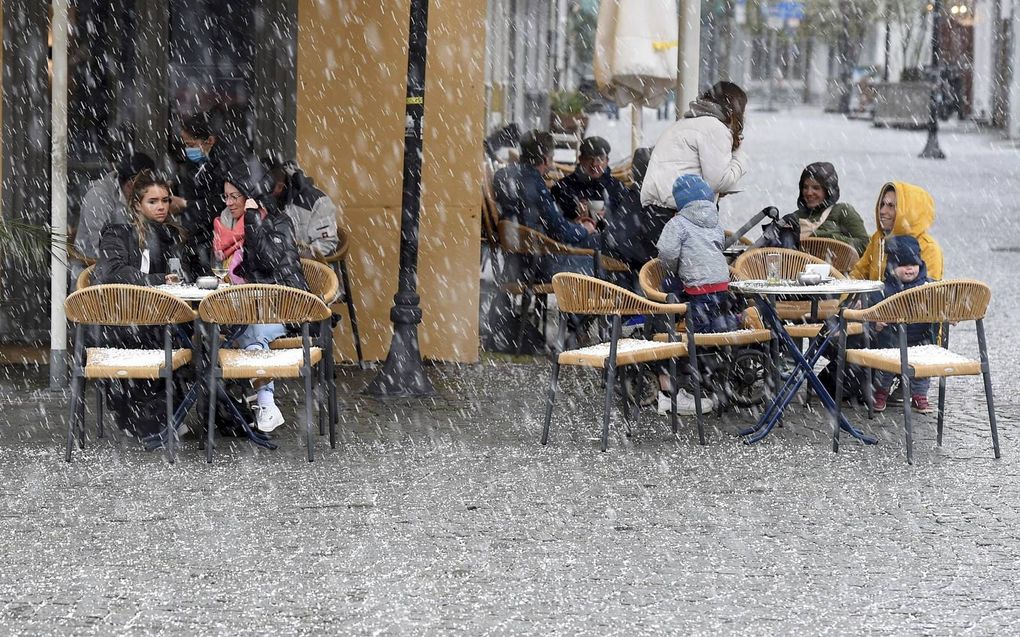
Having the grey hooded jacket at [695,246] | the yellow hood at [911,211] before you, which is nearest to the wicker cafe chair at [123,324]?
the grey hooded jacket at [695,246]

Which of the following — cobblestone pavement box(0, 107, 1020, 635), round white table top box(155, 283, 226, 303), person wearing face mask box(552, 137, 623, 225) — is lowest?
cobblestone pavement box(0, 107, 1020, 635)

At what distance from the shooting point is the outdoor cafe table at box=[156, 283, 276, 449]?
26.8 feet

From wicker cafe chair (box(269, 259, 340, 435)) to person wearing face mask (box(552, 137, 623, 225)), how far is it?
9.95ft

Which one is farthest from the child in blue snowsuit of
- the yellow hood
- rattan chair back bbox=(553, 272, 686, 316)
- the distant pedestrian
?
the distant pedestrian

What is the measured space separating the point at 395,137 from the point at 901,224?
3454mm

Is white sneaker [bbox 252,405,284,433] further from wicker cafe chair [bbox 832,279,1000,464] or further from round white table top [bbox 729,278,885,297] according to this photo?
wicker cafe chair [bbox 832,279,1000,464]

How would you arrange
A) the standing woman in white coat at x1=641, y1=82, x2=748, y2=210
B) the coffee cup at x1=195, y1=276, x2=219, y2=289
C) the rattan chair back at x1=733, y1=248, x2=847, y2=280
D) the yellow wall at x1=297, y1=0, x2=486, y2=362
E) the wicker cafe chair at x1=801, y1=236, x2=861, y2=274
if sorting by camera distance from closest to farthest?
the coffee cup at x1=195, y1=276, x2=219, y2=289, the rattan chair back at x1=733, y1=248, x2=847, y2=280, the standing woman in white coat at x1=641, y1=82, x2=748, y2=210, the wicker cafe chair at x1=801, y1=236, x2=861, y2=274, the yellow wall at x1=297, y1=0, x2=486, y2=362

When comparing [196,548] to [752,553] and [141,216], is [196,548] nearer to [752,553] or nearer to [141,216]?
[752,553]

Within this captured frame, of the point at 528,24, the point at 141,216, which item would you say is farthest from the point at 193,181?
the point at 528,24

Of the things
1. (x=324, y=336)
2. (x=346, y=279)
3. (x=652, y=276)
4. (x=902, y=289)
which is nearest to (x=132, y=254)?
(x=324, y=336)

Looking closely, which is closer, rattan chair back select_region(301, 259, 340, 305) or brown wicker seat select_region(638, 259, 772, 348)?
brown wicker seat select_region(638, 259, 772, 348)

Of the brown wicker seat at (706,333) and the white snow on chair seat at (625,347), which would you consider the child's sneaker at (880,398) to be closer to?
the brown wicker seat at (706,333)

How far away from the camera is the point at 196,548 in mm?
6332

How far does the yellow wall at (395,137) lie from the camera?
10820 mm
